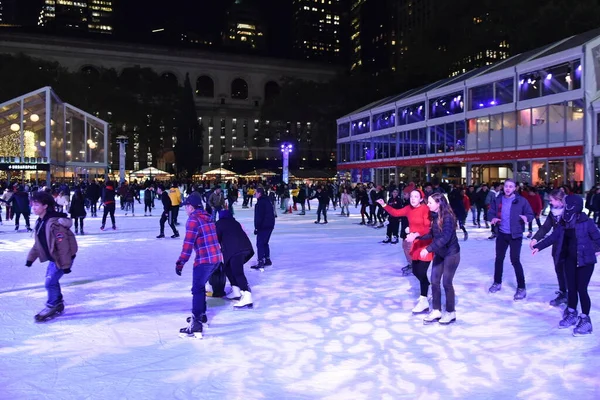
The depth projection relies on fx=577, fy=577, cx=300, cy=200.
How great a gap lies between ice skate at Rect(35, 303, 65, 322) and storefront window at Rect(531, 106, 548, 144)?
2600 cm

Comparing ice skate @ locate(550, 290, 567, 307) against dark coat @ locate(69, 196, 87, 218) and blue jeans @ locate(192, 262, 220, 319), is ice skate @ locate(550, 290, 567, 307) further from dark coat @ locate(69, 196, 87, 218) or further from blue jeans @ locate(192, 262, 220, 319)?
dark coat @ locate(69, 196, 87, 218)

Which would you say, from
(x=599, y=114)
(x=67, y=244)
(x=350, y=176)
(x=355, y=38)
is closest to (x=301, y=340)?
(x=67, y=244)

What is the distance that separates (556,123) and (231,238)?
976 inches

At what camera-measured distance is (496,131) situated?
31062 mm

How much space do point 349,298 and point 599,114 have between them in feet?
72.3

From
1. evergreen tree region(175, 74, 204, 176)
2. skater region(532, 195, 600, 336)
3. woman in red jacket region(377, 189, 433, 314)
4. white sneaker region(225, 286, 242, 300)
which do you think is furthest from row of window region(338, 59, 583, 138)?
evergreen tree region(175, 74, 204, 176)

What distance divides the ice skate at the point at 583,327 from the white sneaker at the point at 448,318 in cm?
104

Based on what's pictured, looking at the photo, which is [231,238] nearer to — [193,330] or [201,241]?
[201,241]

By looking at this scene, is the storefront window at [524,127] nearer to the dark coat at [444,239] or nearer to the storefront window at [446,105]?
the storefront window at [446,105]

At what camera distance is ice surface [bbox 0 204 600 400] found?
381 centimetres

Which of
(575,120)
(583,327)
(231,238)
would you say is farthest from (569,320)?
(575,120)

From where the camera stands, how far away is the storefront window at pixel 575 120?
25312 millimetres

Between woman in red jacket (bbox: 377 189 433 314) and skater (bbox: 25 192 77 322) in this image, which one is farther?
woman in red jacket (bbox: 377 189 433 314)

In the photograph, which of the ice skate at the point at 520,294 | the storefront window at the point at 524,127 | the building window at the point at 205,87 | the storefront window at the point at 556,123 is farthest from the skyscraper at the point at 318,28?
the ice skate at the point at 520,294
